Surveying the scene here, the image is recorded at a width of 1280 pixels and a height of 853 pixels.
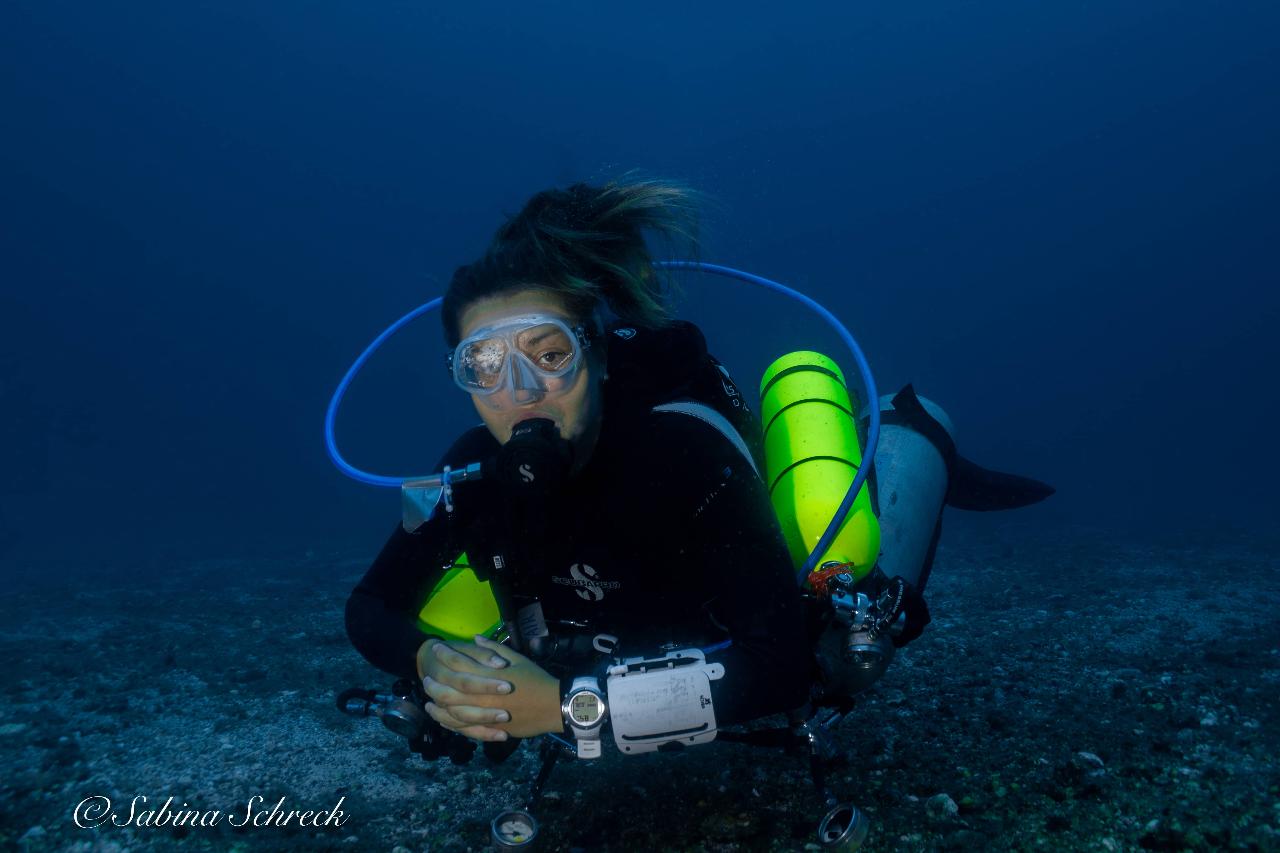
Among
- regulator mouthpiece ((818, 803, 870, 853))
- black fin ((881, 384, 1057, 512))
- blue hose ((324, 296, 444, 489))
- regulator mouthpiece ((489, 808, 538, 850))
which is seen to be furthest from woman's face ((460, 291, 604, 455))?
black fin ((881, 384, 1057, 512))

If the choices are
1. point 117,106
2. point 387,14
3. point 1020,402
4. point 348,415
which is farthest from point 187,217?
point 1020,402

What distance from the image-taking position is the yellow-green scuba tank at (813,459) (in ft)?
8.73

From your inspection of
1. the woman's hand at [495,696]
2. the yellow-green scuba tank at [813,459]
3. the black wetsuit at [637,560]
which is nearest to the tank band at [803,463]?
the yellow-green scuba tank at [813,459]

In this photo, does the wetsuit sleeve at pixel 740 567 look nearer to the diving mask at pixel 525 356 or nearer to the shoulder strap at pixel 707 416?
the shoulder strap at pixel 707 416

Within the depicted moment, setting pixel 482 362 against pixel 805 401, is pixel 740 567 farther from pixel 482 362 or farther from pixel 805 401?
pixel 805 401

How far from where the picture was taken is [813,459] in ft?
9.53

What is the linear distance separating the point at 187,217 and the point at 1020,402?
132803 millimetres

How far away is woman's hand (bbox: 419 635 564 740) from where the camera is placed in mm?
1976

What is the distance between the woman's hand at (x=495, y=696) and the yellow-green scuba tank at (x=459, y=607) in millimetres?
787

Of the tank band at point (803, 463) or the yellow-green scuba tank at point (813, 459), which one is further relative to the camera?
the tank band at point (803, 463)

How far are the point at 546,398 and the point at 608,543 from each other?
0.59m

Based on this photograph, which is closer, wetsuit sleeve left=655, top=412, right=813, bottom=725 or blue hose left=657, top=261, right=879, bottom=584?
wetsuit sleeve left=655, top=412, right=813, bottom=725

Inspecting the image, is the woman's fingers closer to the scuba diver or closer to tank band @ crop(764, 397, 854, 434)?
the scuba diver

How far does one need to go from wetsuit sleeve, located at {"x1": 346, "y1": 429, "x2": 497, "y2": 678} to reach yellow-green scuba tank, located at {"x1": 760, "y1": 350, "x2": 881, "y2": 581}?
1310mm
